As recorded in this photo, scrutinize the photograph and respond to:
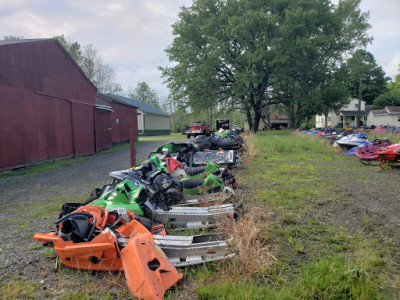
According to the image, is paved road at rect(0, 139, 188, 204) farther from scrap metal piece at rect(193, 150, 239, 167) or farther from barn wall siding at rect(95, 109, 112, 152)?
barn wall siding at rect(95, 109, 112, 152)

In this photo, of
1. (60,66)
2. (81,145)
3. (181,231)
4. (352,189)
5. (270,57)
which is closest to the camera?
(181,231)

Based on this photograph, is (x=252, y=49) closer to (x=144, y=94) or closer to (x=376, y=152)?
(x=376, y=152)

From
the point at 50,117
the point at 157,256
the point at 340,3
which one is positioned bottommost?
the point at 157,256

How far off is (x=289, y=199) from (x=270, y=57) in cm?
2294

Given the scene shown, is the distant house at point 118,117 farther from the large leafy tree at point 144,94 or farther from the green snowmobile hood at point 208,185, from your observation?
the large leafy tree at point 144,94

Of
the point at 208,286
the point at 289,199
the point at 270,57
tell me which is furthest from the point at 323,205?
the point at 270,57

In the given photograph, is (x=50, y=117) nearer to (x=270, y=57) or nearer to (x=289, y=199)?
(x=289, y=199)

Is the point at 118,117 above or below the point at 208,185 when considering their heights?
above

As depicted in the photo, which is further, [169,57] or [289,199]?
[169,57]

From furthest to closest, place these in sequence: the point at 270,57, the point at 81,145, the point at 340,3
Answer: the point at 340,3
the point at 270,57
the point at 81,145

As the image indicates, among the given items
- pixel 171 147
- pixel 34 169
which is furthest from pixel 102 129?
pixel 171 147

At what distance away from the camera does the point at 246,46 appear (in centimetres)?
2588

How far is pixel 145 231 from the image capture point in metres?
2.75

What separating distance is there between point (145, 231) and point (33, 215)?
8.31ft
